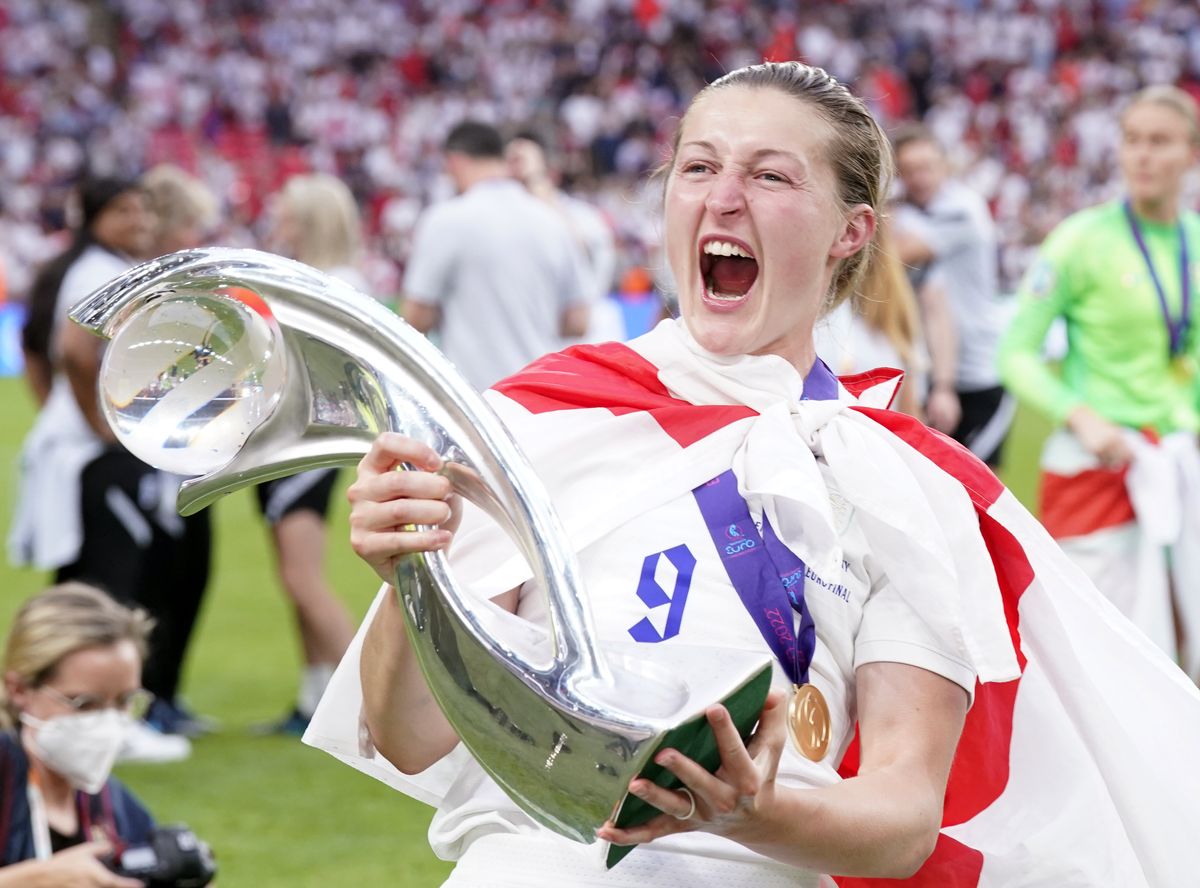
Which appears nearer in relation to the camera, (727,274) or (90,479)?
(727,274)

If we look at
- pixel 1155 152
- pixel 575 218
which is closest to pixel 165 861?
pixel 1155 152

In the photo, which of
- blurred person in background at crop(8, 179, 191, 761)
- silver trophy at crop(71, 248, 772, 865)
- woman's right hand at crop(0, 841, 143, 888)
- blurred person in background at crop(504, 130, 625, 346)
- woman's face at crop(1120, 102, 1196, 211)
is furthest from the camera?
blurred person in background at crop(504, 130, 625, 346)

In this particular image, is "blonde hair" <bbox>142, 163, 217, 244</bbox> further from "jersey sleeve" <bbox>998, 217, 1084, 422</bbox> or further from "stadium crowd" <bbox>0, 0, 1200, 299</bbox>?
"stadium crowd" <bbox>0, 0, 1200, 299</bbox>

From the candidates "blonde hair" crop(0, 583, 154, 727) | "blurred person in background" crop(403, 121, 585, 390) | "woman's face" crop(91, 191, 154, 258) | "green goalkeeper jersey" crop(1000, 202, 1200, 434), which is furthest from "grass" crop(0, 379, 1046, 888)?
"green goalkeeper jersey" crop(1000, 202, 1200, 434)

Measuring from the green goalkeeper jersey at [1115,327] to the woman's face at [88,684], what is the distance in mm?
2755

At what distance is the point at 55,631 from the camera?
3855mm

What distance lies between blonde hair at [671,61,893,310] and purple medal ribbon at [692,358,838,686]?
0.40m

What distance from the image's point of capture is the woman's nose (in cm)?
200

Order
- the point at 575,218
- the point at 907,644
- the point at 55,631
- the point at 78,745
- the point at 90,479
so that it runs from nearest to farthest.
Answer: the point at 907,644 → the point at 78,745 → the point at 55,631 → the point at 90,479 → the point at 575,218

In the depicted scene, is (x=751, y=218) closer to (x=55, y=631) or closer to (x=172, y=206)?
(x=55, y=631)

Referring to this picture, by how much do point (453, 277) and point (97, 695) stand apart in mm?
2907

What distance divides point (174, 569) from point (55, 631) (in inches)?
94.1

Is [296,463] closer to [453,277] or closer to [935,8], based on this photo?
[453,277]

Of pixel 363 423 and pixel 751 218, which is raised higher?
pixel 751 218
